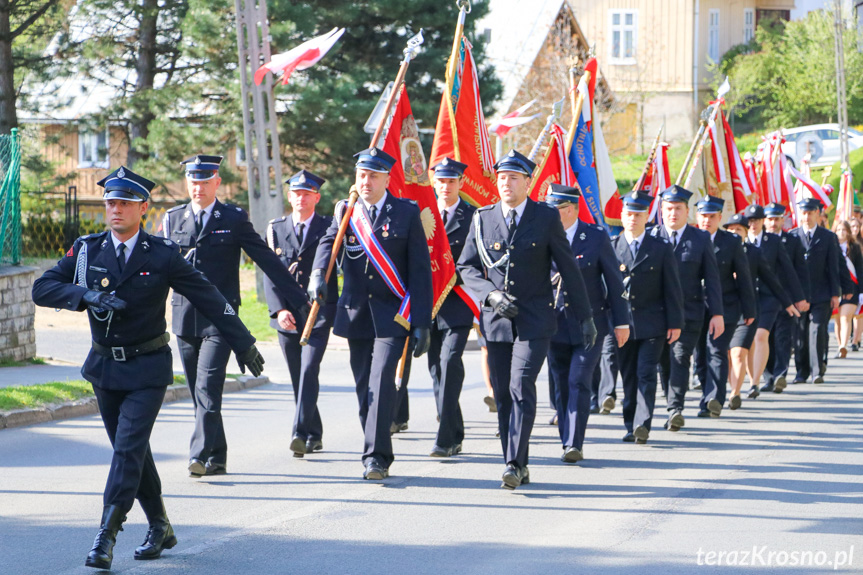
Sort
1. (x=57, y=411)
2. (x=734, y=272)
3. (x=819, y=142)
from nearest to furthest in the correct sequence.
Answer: (x=57, y=411) → (x=734, y=272) → (x=819, y=142)

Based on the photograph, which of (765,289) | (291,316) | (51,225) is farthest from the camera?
(51,225)

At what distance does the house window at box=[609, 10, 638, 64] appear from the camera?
152 feet

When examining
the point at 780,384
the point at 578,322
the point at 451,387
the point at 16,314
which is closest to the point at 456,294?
the point at 451,387

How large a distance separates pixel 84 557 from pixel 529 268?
3.49 metres

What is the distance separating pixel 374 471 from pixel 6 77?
23865 millimetres

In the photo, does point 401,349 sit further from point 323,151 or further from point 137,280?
point 323,151

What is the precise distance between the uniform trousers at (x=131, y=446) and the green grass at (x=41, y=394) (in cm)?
482

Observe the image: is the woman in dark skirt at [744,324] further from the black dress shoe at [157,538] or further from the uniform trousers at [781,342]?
the black dress shoe at [157,538]

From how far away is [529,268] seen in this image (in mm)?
8141

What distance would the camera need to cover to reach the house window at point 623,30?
46375 millimetres

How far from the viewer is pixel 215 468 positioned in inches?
328

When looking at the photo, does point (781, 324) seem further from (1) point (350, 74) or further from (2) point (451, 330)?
(1) point (350, 74)

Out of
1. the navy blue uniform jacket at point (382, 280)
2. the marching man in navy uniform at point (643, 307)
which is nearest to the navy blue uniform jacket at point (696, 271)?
the marching man in navy uniform at point (643, 307)

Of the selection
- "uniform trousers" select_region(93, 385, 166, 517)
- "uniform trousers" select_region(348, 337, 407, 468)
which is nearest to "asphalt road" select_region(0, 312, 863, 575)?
"uniform trousers" select_region(348, 337, 407, 468)
